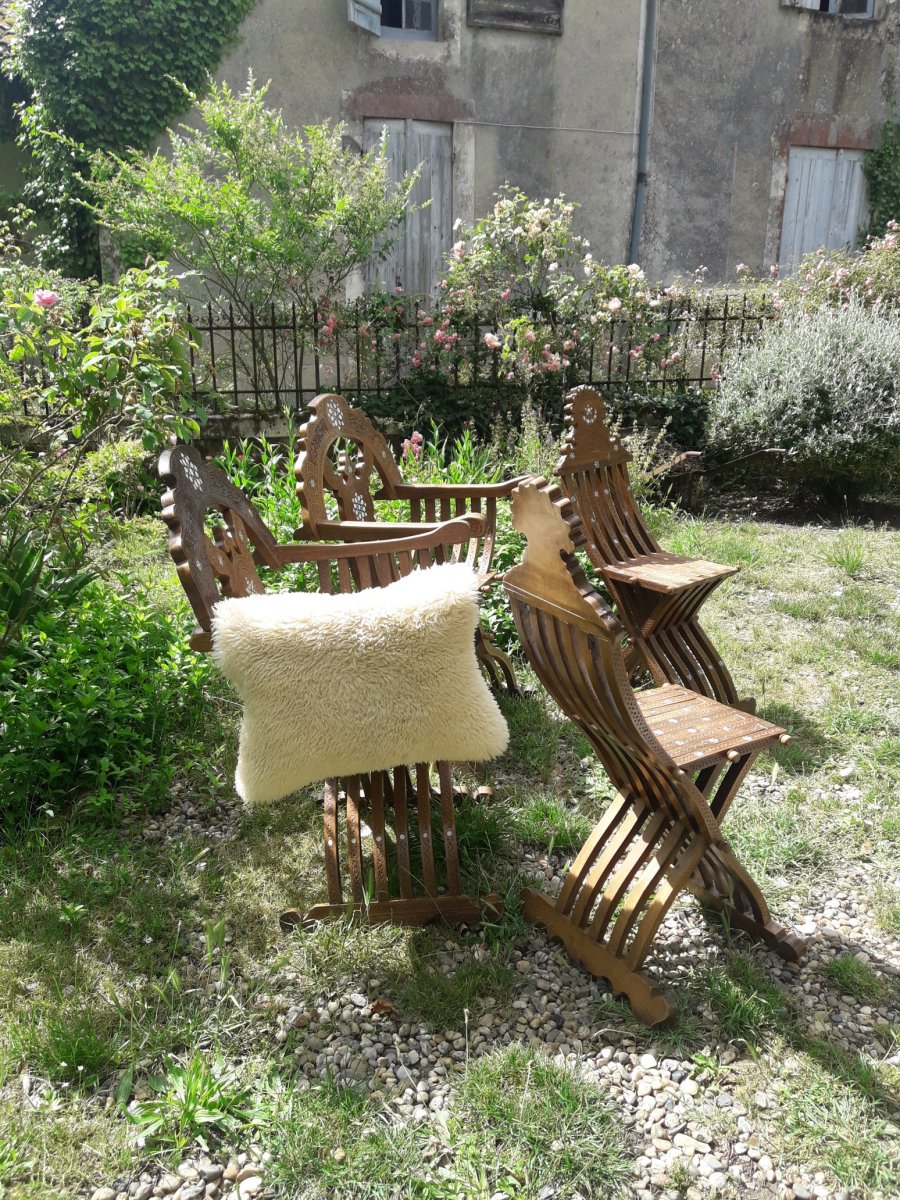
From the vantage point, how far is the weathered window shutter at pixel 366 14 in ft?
28.9

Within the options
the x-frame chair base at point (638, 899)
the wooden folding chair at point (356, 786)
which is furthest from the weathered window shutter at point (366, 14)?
the x-frame chair base at point (638, 899)

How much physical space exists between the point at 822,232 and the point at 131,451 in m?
10.1

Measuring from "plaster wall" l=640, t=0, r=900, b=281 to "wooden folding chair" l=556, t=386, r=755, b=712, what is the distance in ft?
25.3

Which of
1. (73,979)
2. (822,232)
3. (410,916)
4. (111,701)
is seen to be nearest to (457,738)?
(410,916)

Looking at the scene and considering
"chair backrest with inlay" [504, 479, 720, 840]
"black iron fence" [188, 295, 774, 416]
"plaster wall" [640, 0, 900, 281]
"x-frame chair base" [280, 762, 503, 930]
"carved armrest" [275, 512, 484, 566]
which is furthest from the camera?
"plaster wall" [640, 0, 900, 281]

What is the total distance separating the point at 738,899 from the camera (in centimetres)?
241

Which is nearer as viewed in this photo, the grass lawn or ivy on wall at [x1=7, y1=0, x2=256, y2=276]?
the grass lawn

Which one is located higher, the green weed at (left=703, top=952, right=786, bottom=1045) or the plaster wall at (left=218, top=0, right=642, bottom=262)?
the plaster wall at (left=218, top=0, right=642, bottom=262)

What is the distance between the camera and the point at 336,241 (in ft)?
24.6

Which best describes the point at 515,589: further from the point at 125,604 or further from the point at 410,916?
the point at 125,604

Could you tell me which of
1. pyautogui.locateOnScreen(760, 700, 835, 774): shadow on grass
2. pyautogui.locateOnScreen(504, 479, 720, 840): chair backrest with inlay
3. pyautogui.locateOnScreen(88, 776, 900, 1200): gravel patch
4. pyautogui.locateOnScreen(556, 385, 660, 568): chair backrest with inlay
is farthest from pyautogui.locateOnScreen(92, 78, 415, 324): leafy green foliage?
pyautogui.locateOnScreen(88, 776, 900, 1200): gravel patch

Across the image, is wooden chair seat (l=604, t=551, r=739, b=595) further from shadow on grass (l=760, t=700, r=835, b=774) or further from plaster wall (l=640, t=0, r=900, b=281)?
plaster wall (l=640, t=0, r=900, b=281)

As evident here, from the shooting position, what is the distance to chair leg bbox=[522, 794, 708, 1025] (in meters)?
2.13

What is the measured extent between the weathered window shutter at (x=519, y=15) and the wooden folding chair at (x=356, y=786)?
892 cm
